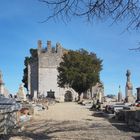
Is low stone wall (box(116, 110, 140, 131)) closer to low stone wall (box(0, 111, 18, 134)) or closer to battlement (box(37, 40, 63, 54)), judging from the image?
low stone wall (box(0, 111, 18, 134))

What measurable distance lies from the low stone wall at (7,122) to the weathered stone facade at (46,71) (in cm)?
7236

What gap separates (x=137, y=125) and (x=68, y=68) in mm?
54702

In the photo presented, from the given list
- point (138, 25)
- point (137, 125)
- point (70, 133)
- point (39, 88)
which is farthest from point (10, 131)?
point (39, 88)

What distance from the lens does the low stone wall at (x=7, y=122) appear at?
13.9 m

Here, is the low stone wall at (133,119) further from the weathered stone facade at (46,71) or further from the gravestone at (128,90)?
the weathered stone facade at (46,71)

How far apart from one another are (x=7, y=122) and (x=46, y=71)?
76102mm

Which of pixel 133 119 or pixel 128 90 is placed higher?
pixel 128 90

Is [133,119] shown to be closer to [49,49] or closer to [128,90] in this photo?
[128,90]

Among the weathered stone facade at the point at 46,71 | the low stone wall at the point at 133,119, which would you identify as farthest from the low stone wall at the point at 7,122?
the weathered stone facade at the point at 46,71

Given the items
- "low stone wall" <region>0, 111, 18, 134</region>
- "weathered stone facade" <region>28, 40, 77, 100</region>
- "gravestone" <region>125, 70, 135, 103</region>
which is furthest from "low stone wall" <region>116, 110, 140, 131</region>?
"weathered stone facade" <region>28, 40, 77, 100</region>

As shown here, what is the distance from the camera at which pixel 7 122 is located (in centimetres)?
1446

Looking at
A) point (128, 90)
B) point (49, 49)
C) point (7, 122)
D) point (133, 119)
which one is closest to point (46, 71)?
point (49, 49)

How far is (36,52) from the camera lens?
97.6 meters

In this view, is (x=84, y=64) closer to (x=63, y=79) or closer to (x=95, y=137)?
(x=63, y=79)
